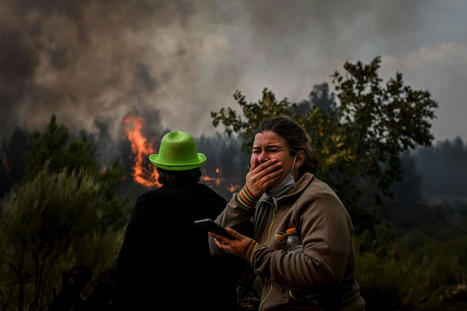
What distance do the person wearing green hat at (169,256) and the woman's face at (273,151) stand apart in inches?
31.7

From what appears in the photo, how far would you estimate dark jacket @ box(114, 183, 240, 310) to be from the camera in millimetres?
2016

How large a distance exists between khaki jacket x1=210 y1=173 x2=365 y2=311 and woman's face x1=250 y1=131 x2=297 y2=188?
11 cm

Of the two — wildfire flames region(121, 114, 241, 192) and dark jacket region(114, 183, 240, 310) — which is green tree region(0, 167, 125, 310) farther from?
wildfire flames region(121, 114, 241, 192)

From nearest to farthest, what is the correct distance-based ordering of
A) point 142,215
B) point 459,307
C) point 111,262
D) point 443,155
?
point 142,215 → point 459,307 → point 111,262 → point 443,155

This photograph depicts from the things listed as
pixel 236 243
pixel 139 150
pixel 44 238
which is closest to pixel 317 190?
pixel 236 243

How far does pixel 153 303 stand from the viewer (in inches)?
80.2

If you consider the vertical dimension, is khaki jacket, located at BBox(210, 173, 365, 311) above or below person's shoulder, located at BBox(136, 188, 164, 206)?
below

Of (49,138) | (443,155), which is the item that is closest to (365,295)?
(49,138)

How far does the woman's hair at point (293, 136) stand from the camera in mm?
1442

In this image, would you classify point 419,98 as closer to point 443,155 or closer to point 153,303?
point 153,303

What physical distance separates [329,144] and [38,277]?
446cm

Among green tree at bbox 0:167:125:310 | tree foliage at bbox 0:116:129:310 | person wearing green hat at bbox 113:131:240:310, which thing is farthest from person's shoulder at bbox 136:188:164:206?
green tree at bbox 0:167:125:310

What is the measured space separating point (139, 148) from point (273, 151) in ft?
62.2

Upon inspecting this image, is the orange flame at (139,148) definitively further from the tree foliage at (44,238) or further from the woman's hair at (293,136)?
the woman's hair at (293,136)
